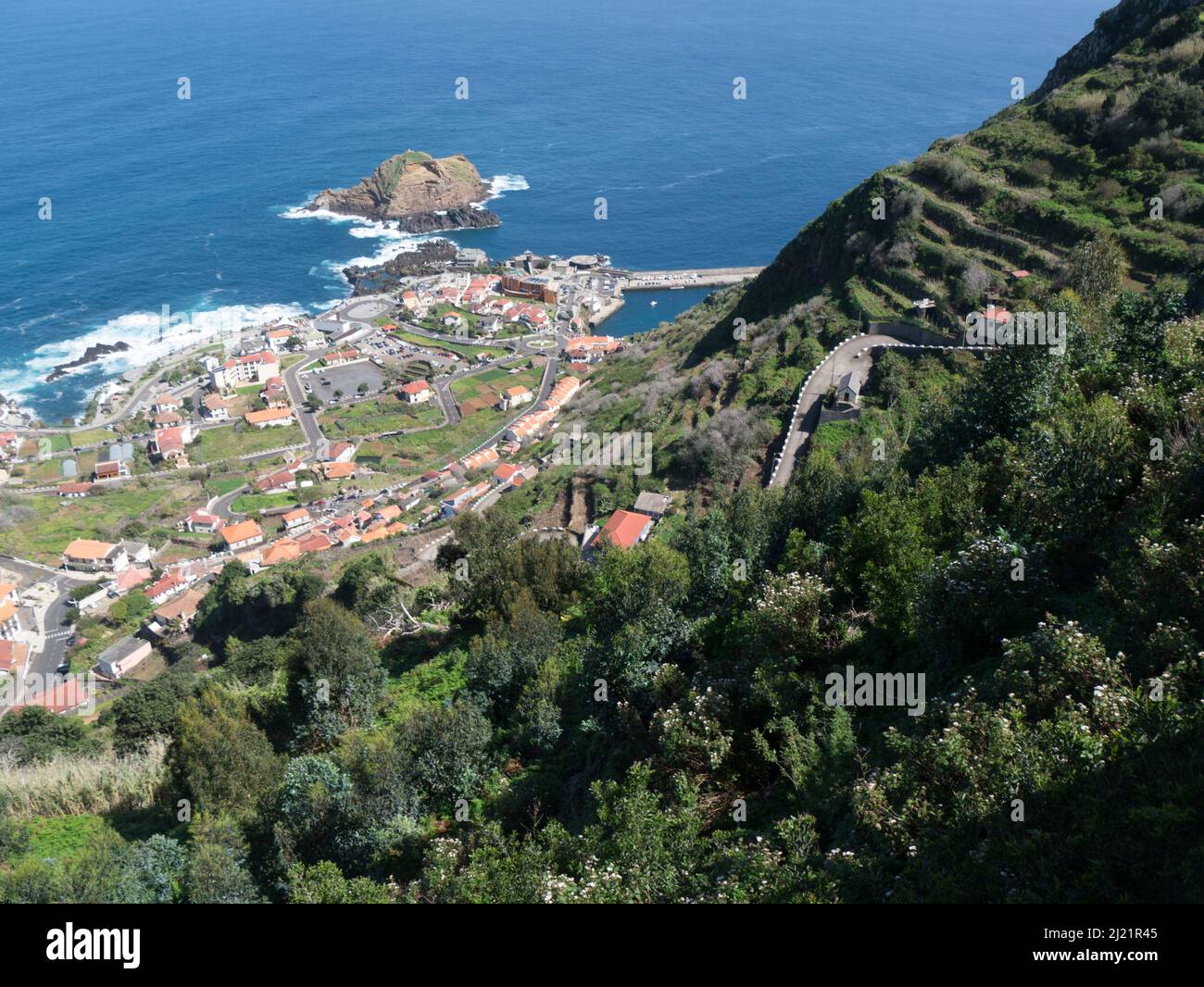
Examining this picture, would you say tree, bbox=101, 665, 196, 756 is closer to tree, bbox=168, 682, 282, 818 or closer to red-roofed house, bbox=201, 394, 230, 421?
tree, bbox=168, 682, 282, 818

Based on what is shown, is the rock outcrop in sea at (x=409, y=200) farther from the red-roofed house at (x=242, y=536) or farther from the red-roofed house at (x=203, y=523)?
the red-roofed house at (x=242, y=536)

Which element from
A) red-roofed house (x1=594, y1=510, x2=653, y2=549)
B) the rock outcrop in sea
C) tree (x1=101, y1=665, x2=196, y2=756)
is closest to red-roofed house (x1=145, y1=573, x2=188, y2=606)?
tree (x1=101, y1=665, x2=196, y2=756)

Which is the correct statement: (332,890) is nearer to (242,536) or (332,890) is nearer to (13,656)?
(13,656)

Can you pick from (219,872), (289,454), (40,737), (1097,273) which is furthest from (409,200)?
(219,872)

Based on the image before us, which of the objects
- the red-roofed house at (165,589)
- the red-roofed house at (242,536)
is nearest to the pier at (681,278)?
the red-roofed house at (242,536)

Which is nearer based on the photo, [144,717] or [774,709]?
[774,709]
